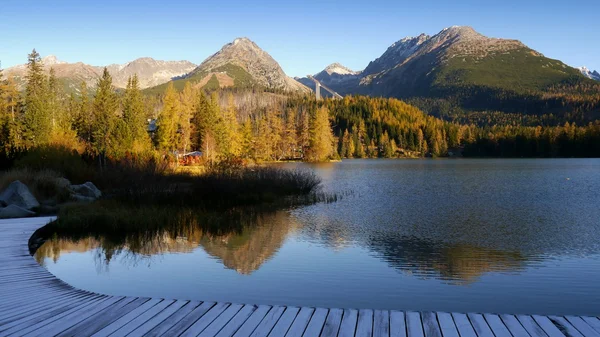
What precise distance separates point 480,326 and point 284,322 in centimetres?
241

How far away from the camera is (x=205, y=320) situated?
233 inches

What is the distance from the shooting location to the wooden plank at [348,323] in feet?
18.0

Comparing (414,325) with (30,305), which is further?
(30,305)

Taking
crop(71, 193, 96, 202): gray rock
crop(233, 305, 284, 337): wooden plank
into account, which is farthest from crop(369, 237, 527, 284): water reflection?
crop(71, 193, 96, 202): gray rock

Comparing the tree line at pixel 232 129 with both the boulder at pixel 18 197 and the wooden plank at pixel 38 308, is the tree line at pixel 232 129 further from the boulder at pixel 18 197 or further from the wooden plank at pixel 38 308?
the wooden plank at pixel 38 308

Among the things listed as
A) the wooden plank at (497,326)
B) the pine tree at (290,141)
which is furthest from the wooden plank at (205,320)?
the pine tree at (290,141)

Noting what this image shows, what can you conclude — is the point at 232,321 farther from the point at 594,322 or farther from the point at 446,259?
the point at 446,259

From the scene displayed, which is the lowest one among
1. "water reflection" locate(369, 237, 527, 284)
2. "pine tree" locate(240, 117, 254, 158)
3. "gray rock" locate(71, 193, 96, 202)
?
"water reflection" locate(369, 237, 527, 284)

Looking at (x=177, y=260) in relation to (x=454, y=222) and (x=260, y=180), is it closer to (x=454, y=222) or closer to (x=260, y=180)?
(x=454, y=222)

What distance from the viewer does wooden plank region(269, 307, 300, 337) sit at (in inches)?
215

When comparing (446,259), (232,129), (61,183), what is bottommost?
(446,259)

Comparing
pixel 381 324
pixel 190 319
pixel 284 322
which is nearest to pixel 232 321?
pixel 190 319

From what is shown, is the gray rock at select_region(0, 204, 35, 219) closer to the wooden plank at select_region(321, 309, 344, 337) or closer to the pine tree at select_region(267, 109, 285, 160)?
the wooden plank at select_region(321, 309, 344, 337)

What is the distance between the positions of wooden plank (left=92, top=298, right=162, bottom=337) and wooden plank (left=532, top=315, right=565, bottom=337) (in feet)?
16.8
